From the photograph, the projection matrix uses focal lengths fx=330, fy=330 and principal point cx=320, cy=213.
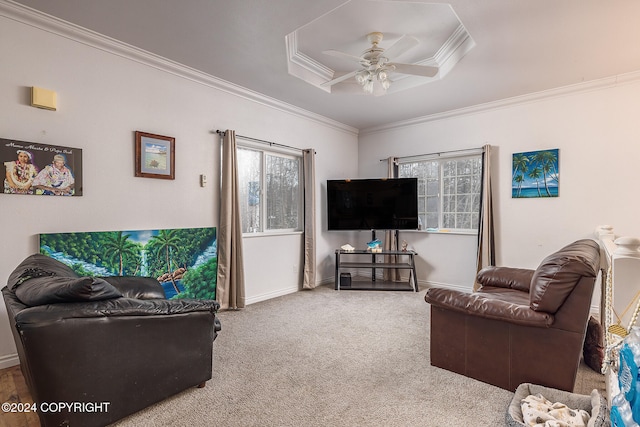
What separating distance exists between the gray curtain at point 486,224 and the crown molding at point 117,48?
288 centimetres

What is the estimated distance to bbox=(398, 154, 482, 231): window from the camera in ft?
15.9

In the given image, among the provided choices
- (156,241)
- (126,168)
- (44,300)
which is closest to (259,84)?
(126,168)

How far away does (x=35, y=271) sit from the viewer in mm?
1903

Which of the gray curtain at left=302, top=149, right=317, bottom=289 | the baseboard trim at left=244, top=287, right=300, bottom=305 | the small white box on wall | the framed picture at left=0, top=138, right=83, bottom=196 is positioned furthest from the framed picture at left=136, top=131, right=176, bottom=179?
the gray curtain at left=302, top=149, right=317, bottom=289

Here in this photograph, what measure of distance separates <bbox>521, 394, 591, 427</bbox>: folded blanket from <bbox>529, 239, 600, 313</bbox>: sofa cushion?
0.51m

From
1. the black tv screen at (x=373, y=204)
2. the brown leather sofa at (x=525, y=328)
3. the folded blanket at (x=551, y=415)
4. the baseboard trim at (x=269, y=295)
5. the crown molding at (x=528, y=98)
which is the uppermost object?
the crown molding at (x=528, y=98)

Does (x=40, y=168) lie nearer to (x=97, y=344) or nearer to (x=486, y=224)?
(x=97, y=344)

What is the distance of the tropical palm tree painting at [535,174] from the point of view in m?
4.09

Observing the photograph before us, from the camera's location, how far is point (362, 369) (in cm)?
243

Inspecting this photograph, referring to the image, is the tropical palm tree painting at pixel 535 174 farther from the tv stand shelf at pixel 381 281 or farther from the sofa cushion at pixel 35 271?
the sofa cushion at pixel 35 271

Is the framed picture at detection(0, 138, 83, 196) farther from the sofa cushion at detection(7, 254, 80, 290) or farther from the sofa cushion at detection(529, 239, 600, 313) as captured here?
the sofa cushion at detection(529, 239, 600, 313)

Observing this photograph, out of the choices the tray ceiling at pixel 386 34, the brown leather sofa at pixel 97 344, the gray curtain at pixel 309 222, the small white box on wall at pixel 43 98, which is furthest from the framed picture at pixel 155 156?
the gray curtain at pixel 309 222

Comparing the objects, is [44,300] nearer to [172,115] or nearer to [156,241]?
[156,241]

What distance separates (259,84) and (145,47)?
4.11 ft
